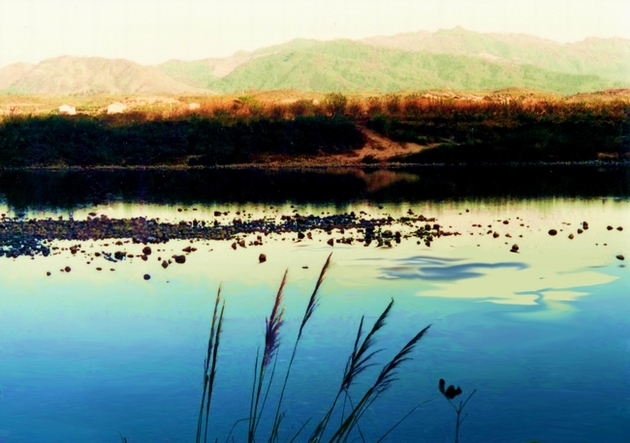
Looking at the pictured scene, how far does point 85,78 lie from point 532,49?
8673 centimetres

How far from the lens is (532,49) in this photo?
172000mm

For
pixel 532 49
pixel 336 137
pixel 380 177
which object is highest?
pixel 532 49

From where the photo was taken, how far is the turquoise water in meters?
7.69

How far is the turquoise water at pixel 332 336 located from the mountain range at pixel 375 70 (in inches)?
3184

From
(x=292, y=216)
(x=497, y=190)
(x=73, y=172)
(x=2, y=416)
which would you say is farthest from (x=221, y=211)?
(x=73, y=172)

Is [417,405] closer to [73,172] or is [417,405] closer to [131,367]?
[131,367]

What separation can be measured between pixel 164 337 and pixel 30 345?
1.59m

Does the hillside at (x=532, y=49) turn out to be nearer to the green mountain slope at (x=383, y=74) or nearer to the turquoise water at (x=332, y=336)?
the green mountain slope at (x=383, y=74)

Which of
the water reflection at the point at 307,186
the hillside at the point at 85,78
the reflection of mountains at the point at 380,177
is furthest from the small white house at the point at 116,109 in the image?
the hillside at the point at 85,78

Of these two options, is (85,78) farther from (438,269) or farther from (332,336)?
(332,336)

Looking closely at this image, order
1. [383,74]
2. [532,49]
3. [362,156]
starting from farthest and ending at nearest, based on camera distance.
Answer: [532,49] → [383,74] → [362,156]

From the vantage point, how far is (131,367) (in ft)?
30.5

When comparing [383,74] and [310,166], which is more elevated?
[383,74]

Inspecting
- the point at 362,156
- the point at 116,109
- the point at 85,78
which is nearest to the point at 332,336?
the point at 362,156
